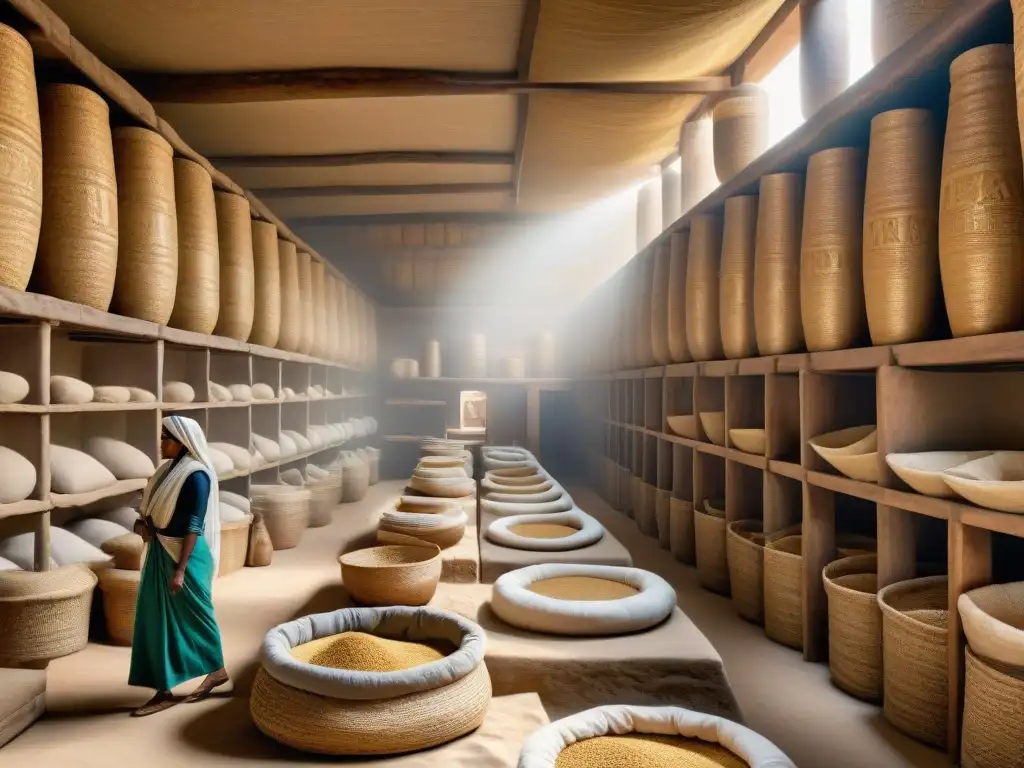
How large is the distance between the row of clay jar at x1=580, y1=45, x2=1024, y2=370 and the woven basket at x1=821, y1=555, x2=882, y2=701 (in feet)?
2.91

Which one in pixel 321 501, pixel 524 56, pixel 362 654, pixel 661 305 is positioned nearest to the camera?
pixel 362 654

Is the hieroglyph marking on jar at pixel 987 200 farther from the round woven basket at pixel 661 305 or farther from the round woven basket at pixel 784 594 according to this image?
the round woven basket at pixel 661 305

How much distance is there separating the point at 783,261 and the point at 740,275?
16.9 inches

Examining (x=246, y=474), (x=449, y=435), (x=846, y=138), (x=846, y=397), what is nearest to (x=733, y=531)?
(x=846, y=397)

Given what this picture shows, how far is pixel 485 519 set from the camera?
4.03 m

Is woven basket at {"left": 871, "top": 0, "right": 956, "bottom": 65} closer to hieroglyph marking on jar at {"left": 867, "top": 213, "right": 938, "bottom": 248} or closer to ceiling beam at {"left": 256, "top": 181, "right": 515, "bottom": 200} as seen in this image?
hieroglyph marking on jar at {"left": 867, "top": 213, "right": 938, "bottom": 248}

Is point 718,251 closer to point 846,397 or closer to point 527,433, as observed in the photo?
point 846,397

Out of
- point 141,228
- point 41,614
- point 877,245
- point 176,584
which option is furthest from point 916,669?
point 141,228

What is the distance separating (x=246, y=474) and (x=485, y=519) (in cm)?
161

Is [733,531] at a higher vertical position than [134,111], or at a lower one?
lower

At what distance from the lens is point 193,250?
12.8 feet

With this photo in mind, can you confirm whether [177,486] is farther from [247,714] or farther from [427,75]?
[427,75]

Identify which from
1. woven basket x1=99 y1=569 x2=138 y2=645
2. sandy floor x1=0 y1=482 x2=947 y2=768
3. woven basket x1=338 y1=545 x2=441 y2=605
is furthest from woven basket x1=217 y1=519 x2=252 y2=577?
woven basket x1=338 y1=545 x2=441 y2=605

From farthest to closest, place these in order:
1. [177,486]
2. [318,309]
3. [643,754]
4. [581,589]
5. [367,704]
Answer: [318,309], [581,589], [177,486], [367,704], [643,754]
